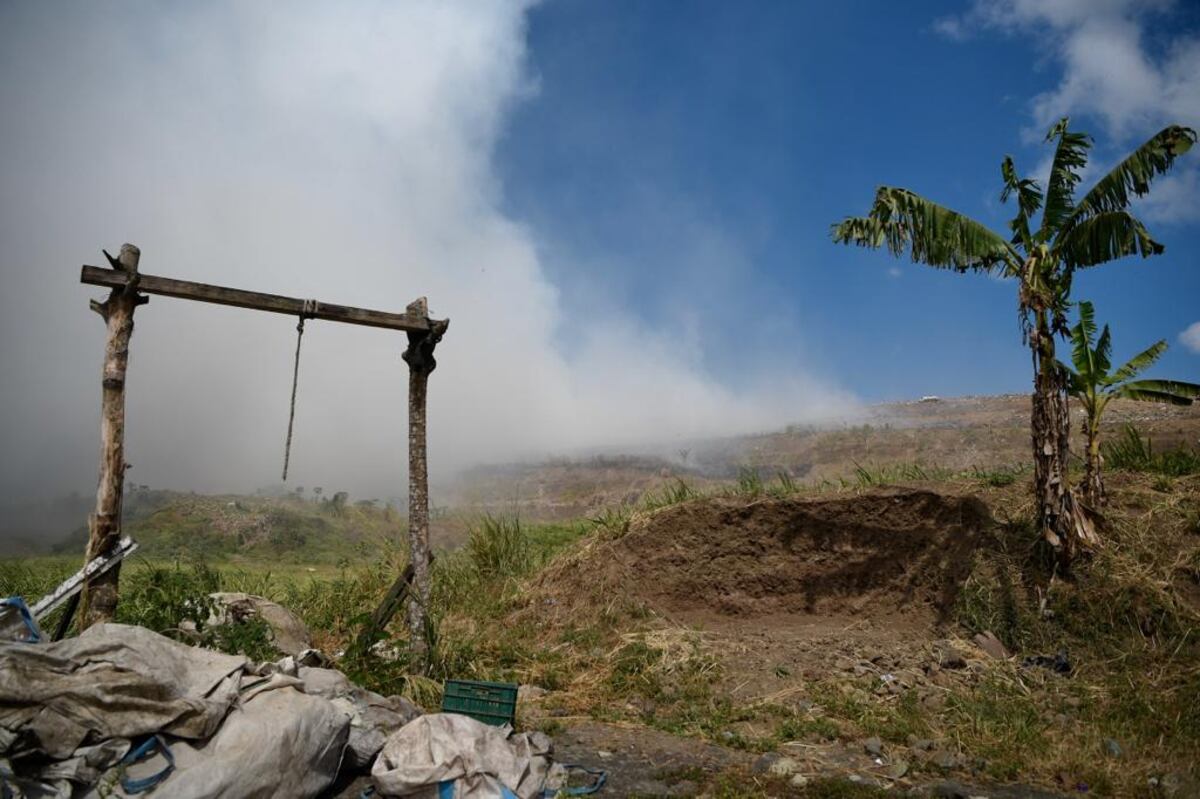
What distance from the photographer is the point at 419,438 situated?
6895 millimetres

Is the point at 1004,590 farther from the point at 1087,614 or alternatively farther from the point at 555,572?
the point at 555,572

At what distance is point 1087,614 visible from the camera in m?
6.85

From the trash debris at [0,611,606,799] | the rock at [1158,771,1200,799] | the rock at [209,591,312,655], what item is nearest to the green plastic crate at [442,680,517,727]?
the trash debris at [0,611,606,799]

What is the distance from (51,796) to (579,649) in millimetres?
5500

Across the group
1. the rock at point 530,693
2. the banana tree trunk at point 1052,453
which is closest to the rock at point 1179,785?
the banana tree trunk at point 1052,453

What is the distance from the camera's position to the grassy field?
16.9 feet

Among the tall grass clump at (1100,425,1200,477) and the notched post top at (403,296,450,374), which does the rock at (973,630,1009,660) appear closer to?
the tall grass clump at (1100,425,1200,477)

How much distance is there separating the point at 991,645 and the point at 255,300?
7412 millimetres

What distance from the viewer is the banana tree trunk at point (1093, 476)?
753 centimetres

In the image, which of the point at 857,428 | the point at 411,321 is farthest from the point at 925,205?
the point at 857,428

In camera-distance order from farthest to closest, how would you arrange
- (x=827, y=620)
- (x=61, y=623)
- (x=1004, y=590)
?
(x=827, y=620), (x=1004, y=590), (x=61, y=623)

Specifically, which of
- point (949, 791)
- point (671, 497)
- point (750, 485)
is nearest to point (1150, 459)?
point (750, 485)

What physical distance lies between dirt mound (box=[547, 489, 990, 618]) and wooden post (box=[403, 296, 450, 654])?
3.17m

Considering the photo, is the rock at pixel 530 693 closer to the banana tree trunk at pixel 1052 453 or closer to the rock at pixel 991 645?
the rock at pixel 991 645
